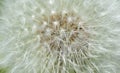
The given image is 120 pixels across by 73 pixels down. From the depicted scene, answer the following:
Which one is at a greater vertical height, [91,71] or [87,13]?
[87,13]

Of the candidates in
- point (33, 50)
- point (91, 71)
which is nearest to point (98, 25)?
point (91, 71)

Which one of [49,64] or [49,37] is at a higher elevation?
[49,37]

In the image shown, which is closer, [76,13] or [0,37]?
[76,13]

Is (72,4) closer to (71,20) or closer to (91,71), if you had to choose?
(71,20)

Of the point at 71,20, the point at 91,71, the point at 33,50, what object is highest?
the point at 71,20

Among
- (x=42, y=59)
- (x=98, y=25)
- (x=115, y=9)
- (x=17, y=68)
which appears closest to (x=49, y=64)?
(x=42, y=59)

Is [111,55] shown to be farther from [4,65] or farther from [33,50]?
[4,65]
